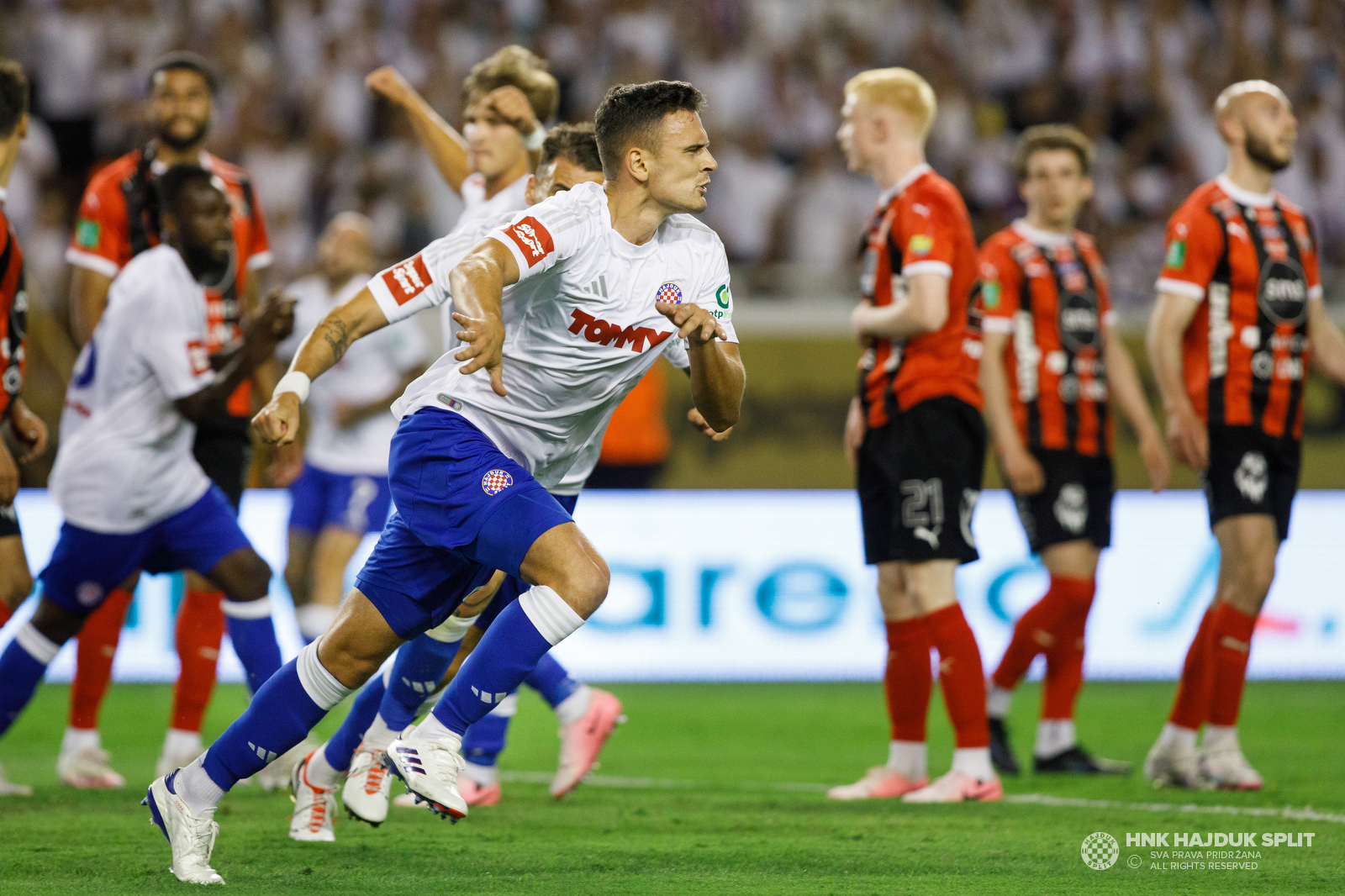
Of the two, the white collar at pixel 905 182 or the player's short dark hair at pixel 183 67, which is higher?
the player's short dark hair at pixel 183 67

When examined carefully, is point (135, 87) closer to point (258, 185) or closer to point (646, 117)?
point (258, 185)

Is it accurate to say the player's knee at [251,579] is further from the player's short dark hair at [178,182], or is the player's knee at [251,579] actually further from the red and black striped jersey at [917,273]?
the red and black striped jersey at [917,273]

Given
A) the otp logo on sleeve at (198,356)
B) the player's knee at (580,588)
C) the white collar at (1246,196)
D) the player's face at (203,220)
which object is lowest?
the player's knee at (580,588)

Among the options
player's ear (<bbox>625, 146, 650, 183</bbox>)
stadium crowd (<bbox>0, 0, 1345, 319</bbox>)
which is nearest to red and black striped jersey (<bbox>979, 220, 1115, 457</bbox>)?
player's ear (<bbox>625, 146, 650, 183</bbox>)

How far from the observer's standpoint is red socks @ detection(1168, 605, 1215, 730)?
19.9 feet

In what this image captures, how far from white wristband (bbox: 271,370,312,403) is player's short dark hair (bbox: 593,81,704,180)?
39.3 inches

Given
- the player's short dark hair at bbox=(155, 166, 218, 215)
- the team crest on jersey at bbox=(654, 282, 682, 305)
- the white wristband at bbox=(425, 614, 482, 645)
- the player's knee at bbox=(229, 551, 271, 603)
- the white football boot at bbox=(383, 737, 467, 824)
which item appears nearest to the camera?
the white football boot at bbox=(383, 737, 467, 824)

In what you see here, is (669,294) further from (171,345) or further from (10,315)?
(10,315)

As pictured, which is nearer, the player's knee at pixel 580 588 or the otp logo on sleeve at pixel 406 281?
the player's knee at pixel 580 588

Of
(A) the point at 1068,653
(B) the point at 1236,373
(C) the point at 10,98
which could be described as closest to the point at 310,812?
(C) the point at 10,98

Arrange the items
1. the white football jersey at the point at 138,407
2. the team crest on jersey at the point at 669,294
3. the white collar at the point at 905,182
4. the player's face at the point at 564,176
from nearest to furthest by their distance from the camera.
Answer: the team crest on jersey at the point at 669,294
the player's face at the point at 564,176
the white football jersey at the point at 138,407
the white collar at the point at 905,182

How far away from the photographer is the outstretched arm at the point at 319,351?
360 centimetres

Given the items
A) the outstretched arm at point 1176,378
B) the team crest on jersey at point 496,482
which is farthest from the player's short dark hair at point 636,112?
the outstretched arm at point 1176,378

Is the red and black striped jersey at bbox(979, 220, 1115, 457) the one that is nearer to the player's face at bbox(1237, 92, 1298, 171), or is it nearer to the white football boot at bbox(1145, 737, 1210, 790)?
the player's face at bbox(1237, 92, 1298, 171)
